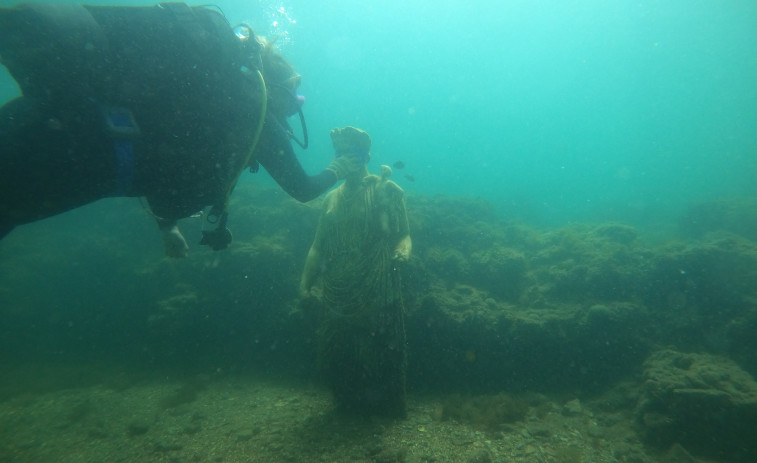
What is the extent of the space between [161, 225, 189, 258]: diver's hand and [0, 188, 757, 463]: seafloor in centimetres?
259

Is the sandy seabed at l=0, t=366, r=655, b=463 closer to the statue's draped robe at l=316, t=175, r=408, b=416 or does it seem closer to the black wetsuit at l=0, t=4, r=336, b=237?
the statue's draped robe at l=316, t=175, r=408, b=416

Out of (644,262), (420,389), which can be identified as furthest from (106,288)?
(644,262)

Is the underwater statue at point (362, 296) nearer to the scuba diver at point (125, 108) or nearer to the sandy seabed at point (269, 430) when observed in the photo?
the sandy seabed at point (269, 430)

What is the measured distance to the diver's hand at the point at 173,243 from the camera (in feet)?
9.87

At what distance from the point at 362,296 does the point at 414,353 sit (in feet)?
7.54

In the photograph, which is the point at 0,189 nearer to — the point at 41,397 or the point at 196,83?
the point at 196,83

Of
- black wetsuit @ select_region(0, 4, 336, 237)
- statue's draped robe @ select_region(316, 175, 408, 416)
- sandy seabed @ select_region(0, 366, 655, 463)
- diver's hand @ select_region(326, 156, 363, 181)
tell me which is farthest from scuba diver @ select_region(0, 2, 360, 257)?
sandy seabed @ select_region(0, 366, 655, 463)

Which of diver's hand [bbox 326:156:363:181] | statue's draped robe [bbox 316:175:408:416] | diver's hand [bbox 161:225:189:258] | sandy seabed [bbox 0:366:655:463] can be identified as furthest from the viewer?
statue's draped robe [bbox 316:175:408:416]

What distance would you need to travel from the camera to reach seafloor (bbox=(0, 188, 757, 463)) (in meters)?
4.10

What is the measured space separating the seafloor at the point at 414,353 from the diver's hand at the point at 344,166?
259cm

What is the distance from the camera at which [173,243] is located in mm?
3059

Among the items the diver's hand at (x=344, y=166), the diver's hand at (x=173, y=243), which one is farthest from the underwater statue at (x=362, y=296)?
the diver's hand at (x=173, y=243)

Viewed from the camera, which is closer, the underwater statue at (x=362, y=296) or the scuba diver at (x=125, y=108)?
the scuba diver at (x=125, y=108)

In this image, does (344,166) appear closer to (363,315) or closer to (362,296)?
(362,296)
